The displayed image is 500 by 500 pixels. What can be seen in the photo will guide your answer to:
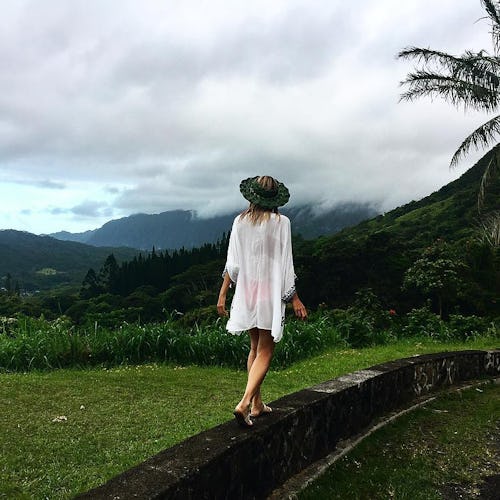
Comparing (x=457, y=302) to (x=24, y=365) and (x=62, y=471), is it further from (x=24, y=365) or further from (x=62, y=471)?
(x=62, y=471)

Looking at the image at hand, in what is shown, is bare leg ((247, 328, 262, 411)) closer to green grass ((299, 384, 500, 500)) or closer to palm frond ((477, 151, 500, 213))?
green grass ((299, 384, 500, 500))

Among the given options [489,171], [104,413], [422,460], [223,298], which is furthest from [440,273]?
[223,298]

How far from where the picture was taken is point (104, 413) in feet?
16.3

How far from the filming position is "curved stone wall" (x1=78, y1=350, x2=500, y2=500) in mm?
2420

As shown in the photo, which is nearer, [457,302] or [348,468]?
[348,468]

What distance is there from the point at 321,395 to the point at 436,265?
A: 1510 centimetres

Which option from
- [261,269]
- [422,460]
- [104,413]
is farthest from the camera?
[104,413]

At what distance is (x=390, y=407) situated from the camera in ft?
16.5

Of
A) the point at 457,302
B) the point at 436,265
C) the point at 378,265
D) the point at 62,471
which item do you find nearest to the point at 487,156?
the point at 436,265

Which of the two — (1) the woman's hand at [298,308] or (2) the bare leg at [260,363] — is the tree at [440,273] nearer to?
(1) the woman's hand at [298,308]

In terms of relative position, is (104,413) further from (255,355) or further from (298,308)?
(298,308)

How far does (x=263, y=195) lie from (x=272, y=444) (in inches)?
60.5

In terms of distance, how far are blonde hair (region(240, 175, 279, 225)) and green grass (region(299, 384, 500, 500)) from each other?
1698 millimetres

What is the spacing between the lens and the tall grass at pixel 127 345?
761cm
